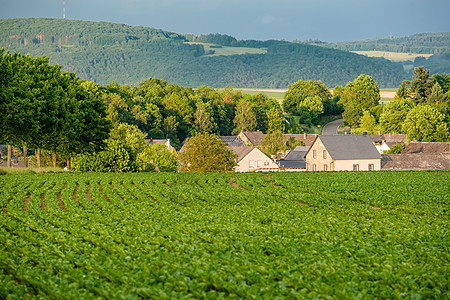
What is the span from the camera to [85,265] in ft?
47.2

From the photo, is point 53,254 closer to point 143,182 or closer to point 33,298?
point 33,298

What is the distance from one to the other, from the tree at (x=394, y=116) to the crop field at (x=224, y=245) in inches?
4329

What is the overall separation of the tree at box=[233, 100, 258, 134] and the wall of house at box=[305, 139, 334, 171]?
76.3 m

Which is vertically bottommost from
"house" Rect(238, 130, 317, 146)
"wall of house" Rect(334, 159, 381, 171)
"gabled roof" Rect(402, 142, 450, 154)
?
"wall of house" Rect(334, 159, 381, 171)

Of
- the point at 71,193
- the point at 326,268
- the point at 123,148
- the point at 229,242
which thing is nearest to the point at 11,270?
the point at 229,242

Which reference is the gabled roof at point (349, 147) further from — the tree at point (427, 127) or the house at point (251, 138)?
the house at point (251, 138)

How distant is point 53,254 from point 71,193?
1478cm

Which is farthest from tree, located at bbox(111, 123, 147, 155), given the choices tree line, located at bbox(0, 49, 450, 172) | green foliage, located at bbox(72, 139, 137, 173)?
green foliage, located at bbox(72, 139, 137, 173)

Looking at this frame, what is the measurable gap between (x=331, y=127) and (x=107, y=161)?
11866 cm

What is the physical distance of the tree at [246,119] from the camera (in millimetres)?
154125

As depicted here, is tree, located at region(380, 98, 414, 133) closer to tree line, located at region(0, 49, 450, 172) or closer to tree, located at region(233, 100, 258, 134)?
tree line, located at region(0, 49, 450, 172)

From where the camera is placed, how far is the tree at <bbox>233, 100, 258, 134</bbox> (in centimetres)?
15412

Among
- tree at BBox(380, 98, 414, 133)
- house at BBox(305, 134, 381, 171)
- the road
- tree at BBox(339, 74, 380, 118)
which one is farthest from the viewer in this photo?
tree at BBox(339, 74, 380, 118)

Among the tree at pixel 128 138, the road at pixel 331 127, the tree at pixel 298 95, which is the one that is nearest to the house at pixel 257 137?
the road at pixel 331 127
